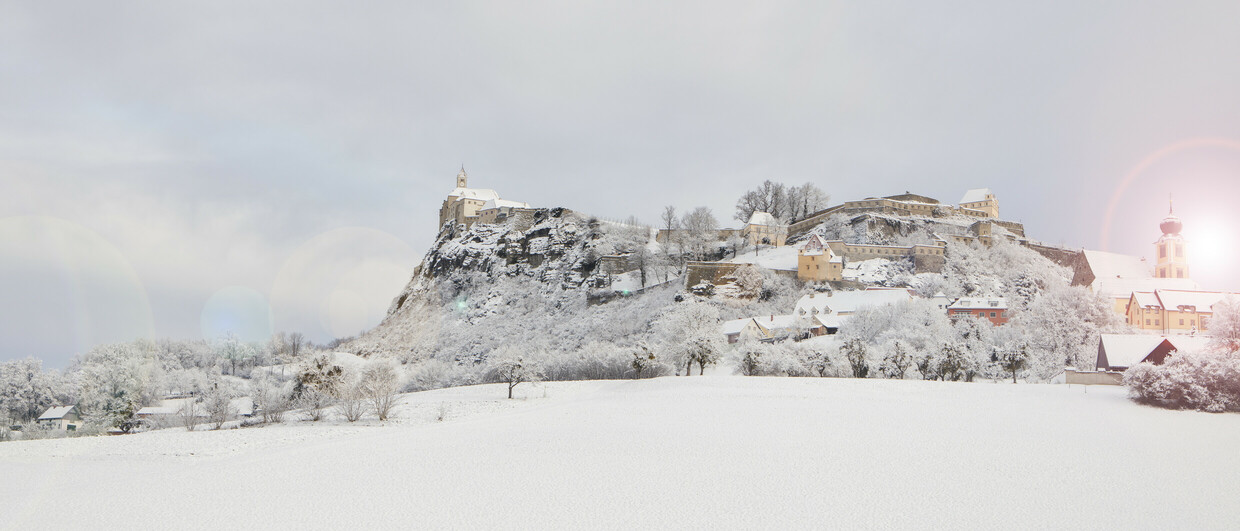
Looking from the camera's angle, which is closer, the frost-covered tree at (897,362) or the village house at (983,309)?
the frost-covered tree at (897,362)

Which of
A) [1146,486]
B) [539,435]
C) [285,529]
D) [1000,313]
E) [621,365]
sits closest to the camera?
[285,529]

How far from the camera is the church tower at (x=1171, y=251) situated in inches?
3115

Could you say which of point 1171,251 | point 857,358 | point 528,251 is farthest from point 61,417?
point 1171,251

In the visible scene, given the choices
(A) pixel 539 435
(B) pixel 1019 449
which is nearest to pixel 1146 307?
(B) pixel 1019 449

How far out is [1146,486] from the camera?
41.7 feet

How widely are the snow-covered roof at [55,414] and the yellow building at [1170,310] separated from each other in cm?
8379

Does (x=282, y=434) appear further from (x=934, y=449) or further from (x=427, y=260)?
(x=427, y=260)

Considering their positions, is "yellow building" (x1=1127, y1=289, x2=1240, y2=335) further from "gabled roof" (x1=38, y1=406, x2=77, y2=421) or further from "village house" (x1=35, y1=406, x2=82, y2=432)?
"gabled roof" (x1=38, y1=406, x2=77, y2=421)

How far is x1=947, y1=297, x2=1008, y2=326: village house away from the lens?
6344cm

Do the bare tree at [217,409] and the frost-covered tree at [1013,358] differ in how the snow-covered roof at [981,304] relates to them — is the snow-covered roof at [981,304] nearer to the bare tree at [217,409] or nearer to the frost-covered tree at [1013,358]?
the frost-covered tree at [1013,358]

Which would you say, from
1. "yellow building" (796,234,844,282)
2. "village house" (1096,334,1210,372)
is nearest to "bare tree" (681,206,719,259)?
"yellow building" (796,234,844,282)

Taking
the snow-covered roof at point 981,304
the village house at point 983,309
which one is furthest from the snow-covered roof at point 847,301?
the snow-covered roof at point 981,304

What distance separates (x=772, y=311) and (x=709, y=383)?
131 feet

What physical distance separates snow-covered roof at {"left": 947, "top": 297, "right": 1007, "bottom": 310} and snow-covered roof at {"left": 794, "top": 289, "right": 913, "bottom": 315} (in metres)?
4.57
